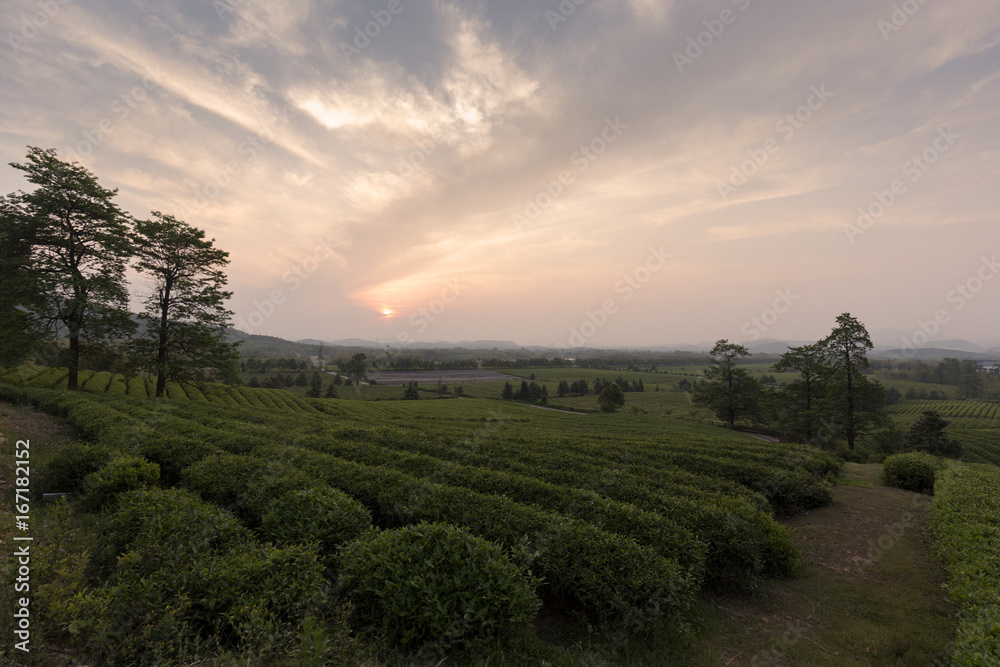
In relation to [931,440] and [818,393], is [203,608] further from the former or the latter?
[931,440]

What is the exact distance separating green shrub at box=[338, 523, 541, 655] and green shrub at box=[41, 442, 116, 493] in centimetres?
898

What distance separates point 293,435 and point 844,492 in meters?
23.1

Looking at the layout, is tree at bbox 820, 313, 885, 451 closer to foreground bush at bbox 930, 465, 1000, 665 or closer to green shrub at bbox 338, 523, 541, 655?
foreground bush at bbox 930, 465, 1000, 665

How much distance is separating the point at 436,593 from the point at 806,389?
52569 mm

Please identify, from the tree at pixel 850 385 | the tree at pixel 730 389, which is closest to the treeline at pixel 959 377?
the tree at pixel 730 389

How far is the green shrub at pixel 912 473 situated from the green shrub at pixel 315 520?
2330 centimetres

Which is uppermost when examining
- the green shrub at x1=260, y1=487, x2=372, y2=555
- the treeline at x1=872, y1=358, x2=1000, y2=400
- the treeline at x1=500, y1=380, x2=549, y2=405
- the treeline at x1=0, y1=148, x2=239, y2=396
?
the treeline at x1=0, y1=148, x2=239, y2=396

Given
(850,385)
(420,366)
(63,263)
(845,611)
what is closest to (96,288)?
(63,263)

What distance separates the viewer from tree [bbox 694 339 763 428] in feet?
157

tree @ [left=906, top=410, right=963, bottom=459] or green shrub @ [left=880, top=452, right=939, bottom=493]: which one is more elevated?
green shrub @ [left=880, top=452, right=939, bottom=493]

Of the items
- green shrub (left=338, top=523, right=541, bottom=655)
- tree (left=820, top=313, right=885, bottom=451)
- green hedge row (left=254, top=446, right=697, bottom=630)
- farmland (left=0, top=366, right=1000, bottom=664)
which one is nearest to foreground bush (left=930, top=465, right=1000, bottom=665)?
farmland (left=0, top=366, right=1000, bottom=664)

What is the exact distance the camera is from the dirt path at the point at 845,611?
560 cm

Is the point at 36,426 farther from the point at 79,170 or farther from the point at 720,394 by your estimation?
the point at 720,394

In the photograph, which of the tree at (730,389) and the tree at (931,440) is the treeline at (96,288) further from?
the tree at (931,440)
